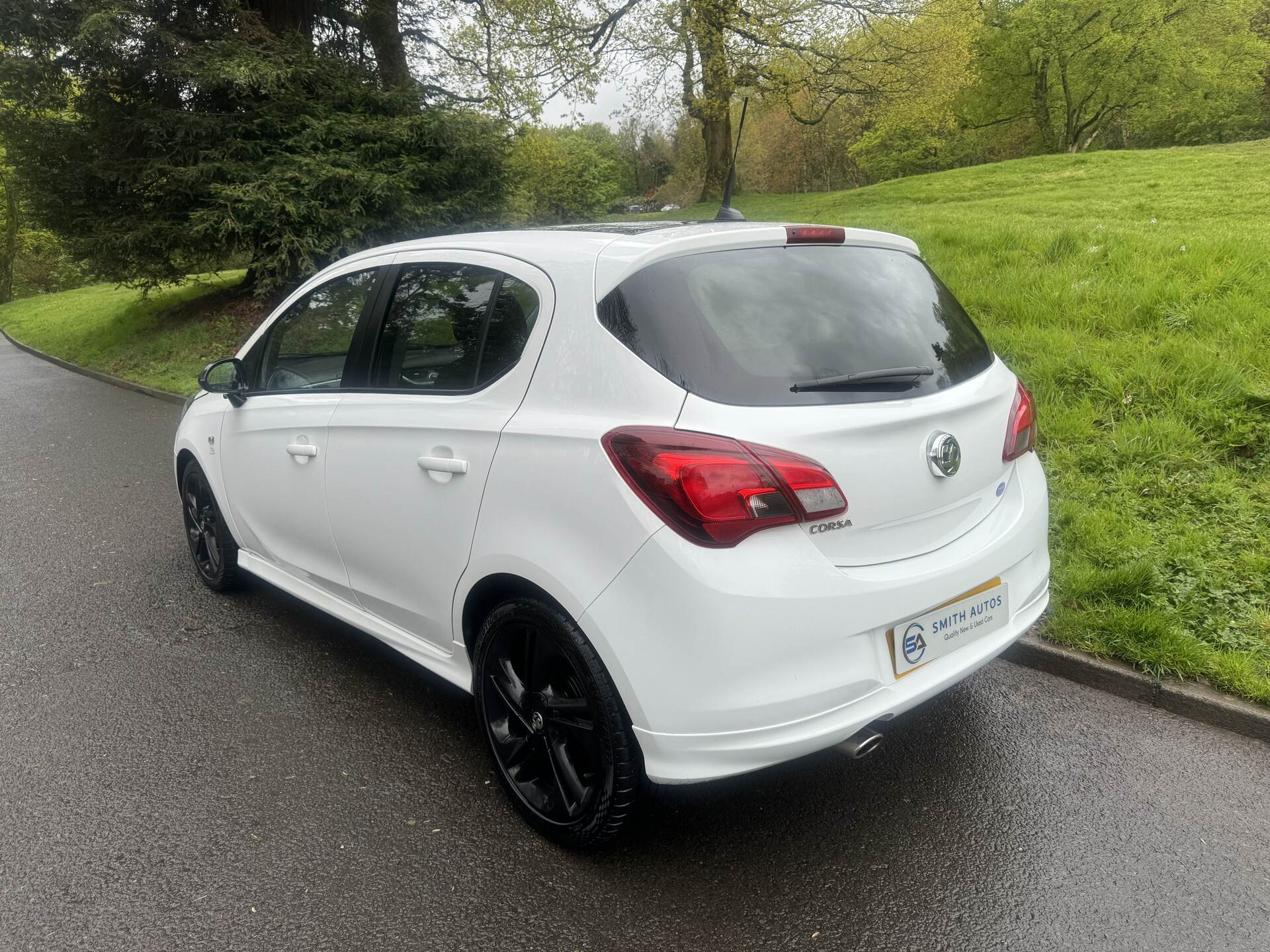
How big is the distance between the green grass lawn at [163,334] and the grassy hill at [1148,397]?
1.92 metres

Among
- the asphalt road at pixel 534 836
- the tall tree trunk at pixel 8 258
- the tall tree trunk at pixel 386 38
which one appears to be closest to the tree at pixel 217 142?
the tall tree trunk at pixel 386 38

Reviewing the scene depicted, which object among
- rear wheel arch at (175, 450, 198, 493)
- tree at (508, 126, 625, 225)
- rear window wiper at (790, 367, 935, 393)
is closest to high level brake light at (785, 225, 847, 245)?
rear window wiper at (790, 367, 935, 393)

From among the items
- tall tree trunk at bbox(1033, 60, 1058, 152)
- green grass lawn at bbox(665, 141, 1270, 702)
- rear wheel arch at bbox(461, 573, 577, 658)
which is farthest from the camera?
tall tree trunk at bbox(1033, 60, 1058, 152)

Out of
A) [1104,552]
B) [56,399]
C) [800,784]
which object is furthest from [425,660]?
[56,399]

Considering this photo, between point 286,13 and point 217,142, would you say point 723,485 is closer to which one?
point 217,142

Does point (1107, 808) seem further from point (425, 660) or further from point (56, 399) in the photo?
point (56, 399)

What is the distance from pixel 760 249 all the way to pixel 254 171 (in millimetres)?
11217

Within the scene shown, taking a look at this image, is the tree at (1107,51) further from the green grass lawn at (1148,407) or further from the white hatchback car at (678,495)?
the white hatchback car at (678,495)

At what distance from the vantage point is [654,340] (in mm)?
2291

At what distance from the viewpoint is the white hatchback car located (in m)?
2.12

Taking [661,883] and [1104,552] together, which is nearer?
[661,883]

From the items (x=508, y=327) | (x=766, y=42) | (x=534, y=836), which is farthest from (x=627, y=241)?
(x=766, y=42)

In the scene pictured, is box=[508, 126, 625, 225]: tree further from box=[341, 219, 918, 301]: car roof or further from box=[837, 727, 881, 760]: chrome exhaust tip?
box=[837, 727, 881, 760]: chrome exhaust tip

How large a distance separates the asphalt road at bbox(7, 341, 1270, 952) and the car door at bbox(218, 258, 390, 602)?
0.59 metres
